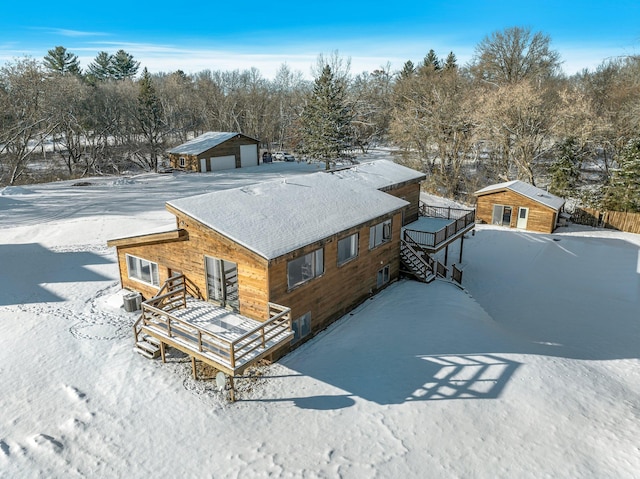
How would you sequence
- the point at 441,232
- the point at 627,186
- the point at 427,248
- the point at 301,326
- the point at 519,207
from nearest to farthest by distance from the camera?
the point at 301,326
the point at 427,248
the point at 441,232
the point at 519,207
the point at 627,186

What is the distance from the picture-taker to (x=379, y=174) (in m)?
23.8

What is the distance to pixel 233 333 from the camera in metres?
12.6

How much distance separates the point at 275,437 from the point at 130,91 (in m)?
58.5

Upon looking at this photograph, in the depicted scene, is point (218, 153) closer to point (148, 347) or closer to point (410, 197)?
point (410, 197)

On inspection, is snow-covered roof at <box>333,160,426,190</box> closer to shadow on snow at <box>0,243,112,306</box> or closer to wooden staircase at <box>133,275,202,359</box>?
wooden staircase at <box>133,275,202,359</box>

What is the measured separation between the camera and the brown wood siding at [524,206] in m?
31.0

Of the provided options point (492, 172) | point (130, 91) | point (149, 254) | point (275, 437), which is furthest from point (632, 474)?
point (130, 91)

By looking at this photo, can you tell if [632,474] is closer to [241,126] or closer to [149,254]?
[149,254]

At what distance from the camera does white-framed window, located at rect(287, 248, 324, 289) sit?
13.5 metres

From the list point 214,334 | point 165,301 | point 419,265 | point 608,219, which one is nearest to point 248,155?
point 419,265

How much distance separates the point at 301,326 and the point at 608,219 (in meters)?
29.4

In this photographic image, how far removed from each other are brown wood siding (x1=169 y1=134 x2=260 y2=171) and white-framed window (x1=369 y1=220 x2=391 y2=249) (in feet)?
101

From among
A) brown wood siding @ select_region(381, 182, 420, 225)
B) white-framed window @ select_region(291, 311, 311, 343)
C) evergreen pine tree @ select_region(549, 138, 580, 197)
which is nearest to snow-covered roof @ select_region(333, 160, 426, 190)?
brown wood siding @ select_region(381, 182, 420, 225)

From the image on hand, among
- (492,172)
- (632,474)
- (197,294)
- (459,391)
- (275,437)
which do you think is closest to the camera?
(632,474)
